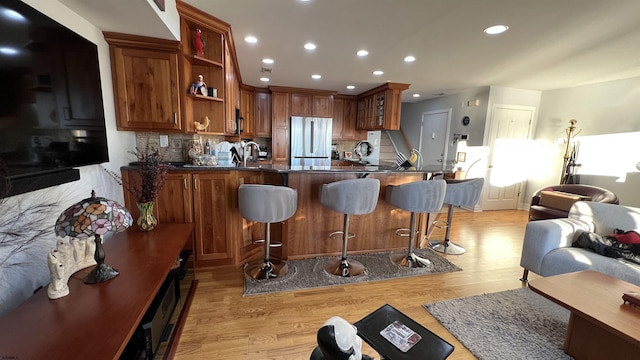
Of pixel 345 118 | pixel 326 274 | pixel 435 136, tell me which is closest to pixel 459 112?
pixel 435 136

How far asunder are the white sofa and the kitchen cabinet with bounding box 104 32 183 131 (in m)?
3.42

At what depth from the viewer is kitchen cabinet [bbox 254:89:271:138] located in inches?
216

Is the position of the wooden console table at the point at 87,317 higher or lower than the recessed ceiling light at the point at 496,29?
lower

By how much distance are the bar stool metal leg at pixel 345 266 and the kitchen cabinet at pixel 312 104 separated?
3555 mm

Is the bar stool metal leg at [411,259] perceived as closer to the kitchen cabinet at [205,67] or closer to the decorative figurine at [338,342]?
the decorative figurine at [338,342]

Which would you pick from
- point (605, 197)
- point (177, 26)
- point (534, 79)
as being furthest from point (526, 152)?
point (177, 26)

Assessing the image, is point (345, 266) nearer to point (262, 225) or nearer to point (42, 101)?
point (262, 225)

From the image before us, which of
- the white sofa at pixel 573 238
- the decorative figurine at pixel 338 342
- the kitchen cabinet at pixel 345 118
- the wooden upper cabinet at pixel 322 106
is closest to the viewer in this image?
the decorative figurine at pixel 338 342

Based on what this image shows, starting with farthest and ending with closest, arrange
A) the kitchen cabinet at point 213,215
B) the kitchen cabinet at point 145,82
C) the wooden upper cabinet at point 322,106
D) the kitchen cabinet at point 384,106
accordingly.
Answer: the wooden upper cabinet at point 322,106
the kitchen cabinet at point 384,106
the kitchen cabinet at point 213,215
the kitchen cabinet at point 145,82

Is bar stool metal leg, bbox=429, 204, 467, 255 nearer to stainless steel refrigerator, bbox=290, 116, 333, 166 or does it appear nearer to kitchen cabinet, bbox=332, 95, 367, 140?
stainless steel refrigerator, bbox=290, 116, 333, 166

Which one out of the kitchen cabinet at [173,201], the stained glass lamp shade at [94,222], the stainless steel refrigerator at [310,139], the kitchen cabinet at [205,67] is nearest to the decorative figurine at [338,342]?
the stained glass lamp shade at [94,222]

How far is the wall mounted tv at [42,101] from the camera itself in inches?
42.2

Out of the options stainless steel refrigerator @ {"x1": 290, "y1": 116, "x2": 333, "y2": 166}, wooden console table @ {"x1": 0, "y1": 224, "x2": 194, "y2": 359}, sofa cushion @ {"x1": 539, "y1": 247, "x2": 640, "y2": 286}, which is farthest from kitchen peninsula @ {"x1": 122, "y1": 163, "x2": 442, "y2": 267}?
stainless steel refrigerator @ {"x1": 290, "y1": 116, "x2": 333, "y2": 166}

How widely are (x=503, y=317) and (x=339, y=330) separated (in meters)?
1.89
